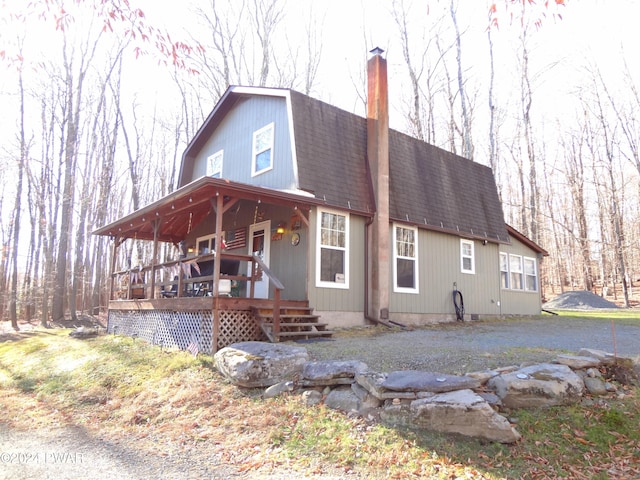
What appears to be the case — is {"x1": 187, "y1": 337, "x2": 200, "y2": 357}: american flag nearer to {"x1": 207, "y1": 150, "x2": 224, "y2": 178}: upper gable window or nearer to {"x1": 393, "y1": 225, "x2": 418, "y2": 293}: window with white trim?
{"x1": 393, "y1": 225, "x2": 418, "y2": 293}: window with white trim

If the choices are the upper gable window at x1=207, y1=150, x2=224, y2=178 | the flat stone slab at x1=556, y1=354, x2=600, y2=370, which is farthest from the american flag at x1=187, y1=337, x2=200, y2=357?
the upper gable window at x1=207, y1=150, x2=224, y2=178

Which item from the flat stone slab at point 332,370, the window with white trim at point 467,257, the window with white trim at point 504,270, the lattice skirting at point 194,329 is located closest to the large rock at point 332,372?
the flat stone slab at point 332,370

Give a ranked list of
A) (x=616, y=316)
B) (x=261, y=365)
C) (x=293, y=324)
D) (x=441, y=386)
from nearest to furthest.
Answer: (x=441, y=386) → (x=261, y=365) → (x=293, y=324) → (x=616, y=316)

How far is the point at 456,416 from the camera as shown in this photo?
410 centimetres

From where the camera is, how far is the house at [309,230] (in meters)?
8.02

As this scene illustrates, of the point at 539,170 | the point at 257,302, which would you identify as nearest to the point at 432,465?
the point at 257,302

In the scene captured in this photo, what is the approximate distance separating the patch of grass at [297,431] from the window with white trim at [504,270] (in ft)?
27.3

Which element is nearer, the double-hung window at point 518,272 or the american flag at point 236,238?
the american flag at point 236,238

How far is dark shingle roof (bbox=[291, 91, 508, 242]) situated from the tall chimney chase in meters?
0.25

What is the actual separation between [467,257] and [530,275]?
3.86m

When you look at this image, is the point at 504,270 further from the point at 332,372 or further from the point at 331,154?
the point at 332,372

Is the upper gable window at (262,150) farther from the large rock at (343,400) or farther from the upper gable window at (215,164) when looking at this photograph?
the large rock at (343,400)

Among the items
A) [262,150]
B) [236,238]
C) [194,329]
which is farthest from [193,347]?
[262,150]

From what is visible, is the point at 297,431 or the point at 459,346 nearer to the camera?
the point at 297,431
